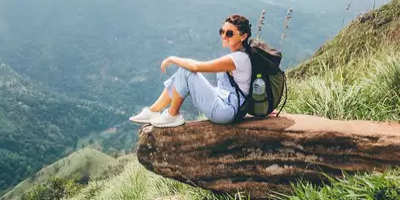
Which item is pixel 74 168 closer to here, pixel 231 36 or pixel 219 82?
pixel 219 82

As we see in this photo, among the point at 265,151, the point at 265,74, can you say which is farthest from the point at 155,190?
the point at 265,74

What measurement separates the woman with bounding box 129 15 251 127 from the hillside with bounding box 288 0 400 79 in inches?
254

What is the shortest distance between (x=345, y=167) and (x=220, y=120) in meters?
2.01

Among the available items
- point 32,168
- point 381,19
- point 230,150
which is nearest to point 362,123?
point 230,150

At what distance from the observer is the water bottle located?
22.2 ft

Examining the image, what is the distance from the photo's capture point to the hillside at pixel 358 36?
13086 millimetres

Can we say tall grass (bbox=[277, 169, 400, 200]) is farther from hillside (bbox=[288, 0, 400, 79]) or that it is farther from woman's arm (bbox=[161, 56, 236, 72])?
hillside (bbox=[288, 0, 400, 79])

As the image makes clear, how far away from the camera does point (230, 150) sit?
7.31 meters

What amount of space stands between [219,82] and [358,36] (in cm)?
827

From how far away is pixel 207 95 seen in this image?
22.9ft

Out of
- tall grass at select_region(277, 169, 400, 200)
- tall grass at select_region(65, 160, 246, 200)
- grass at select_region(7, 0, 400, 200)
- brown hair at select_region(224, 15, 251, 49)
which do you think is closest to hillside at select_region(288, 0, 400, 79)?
grass at select_region(7, 0, 400, 200)

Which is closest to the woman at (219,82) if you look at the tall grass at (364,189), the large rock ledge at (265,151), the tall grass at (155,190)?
the large rock ledge at (265,151)

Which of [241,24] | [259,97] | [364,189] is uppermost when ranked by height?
[241,24]

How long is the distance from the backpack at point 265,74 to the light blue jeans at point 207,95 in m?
0.14
